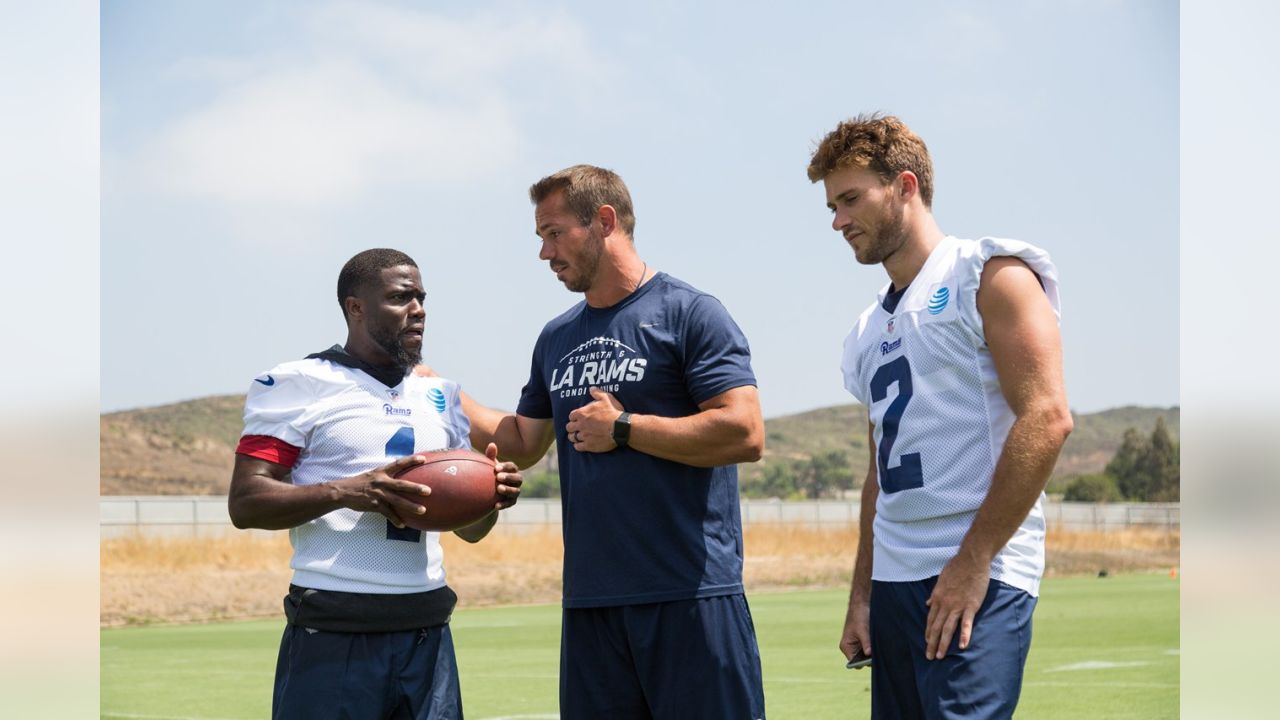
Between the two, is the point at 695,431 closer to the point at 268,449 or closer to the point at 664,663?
the point at 664,663

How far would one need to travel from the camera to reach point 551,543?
28.1m

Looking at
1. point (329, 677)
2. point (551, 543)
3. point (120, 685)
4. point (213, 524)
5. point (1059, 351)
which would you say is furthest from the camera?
point (213, 524)

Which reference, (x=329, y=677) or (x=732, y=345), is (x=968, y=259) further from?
(x=329, y=677)

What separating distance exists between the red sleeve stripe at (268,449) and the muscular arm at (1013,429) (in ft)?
6.74

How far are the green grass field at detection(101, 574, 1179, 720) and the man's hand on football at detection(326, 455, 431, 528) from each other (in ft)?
16.2

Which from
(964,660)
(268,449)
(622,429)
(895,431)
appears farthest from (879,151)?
(268,449)

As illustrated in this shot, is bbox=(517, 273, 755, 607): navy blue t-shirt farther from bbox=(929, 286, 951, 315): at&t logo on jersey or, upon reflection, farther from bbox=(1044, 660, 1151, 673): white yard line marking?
bbox=(1044, 660, 1151, 673): white yard line marking

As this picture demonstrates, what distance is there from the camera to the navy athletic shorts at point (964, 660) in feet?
11.2

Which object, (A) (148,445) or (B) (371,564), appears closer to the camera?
(B) (371,564)

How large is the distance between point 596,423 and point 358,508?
810 millimetres
